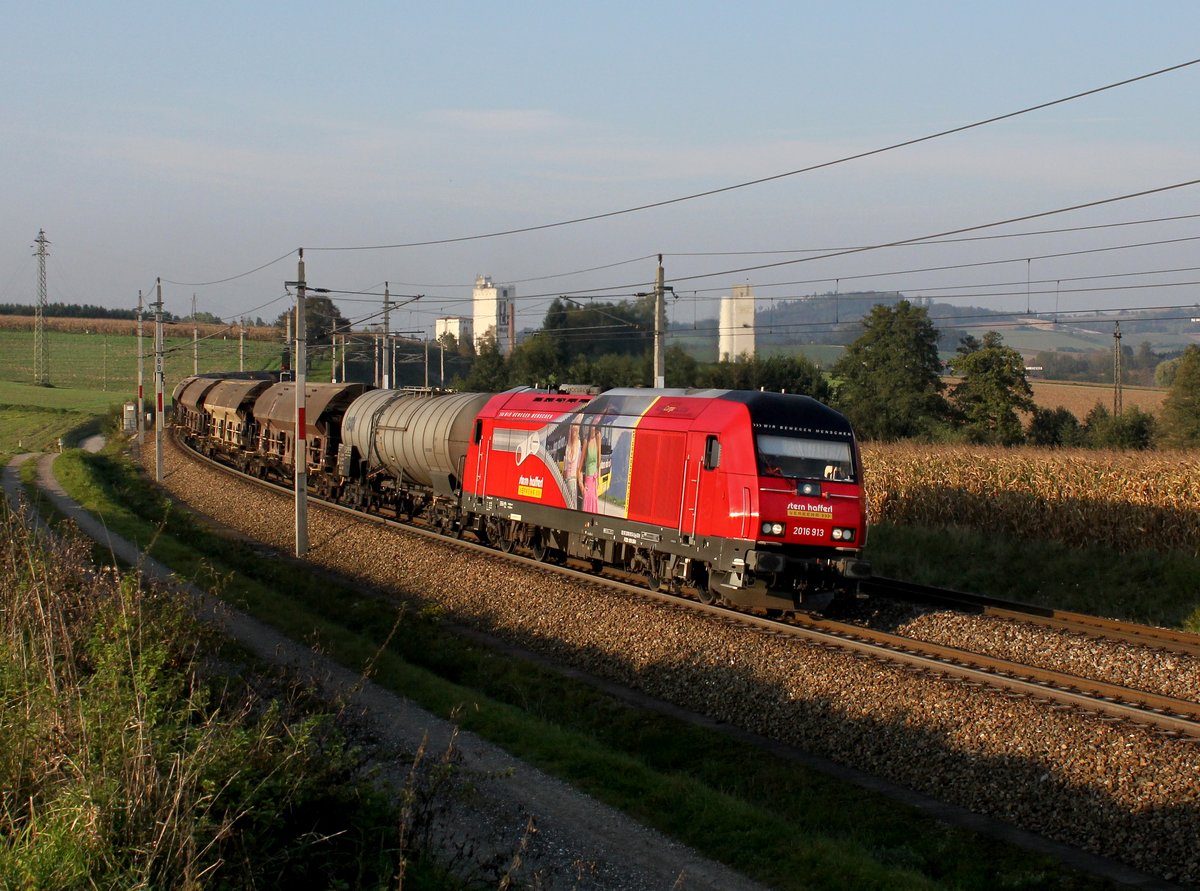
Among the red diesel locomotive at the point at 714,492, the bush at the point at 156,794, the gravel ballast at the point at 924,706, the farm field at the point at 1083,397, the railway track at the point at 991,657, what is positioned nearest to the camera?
the bush at the point at 156,794

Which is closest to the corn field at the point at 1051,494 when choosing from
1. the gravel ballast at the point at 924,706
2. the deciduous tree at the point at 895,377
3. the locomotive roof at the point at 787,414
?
the gravel ballast at the point at 924,706

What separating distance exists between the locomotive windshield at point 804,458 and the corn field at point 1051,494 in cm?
863

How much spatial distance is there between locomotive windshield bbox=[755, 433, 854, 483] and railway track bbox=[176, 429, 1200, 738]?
90.4 inches

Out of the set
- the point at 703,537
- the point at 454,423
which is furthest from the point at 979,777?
the point at 454,423

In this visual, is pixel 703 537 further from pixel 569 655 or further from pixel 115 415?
pixel 115 415

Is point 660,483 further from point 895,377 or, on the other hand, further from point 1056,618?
point 895,377

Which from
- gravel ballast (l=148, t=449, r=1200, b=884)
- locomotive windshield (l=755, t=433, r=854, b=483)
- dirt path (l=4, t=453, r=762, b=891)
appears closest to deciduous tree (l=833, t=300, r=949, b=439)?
gravel ballast (l=148, t=449, r=1200, b=884)

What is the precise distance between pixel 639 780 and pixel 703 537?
270 inches

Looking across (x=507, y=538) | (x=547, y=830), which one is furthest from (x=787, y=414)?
(x=547, y=830)

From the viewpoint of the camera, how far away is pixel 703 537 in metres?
17.5

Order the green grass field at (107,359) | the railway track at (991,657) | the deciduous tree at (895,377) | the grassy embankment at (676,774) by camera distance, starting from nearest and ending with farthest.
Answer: the grassy embankment at (676,774) → the railway track at (991,657) → the deciduous tree at (895,377) → the green grass field at (107,359)

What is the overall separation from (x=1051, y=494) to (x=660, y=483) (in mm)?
10536

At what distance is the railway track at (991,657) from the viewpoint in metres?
12.4

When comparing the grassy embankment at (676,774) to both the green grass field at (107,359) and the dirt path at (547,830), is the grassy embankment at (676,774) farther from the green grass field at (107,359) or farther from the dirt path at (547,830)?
the green grass field at (107,359)
